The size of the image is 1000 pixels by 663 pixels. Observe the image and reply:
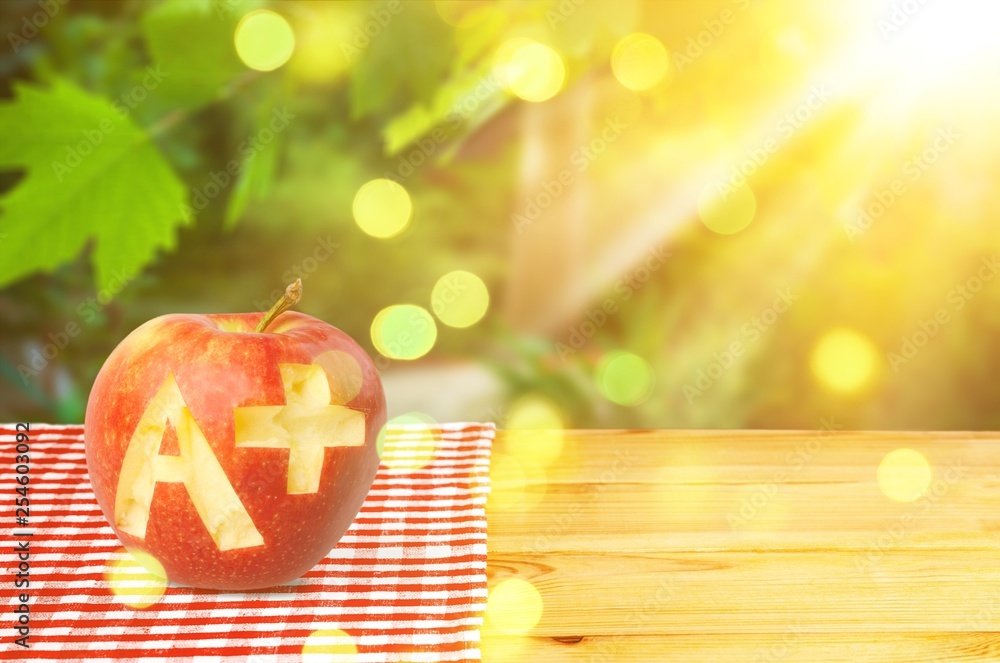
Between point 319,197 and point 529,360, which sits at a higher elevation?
point 319,197

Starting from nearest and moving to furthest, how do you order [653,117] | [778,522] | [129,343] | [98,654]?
[98,654], [129,343], [778,522], [653,117]

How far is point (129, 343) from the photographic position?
0.72m

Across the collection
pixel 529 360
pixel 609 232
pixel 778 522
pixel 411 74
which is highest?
pixel 609 232

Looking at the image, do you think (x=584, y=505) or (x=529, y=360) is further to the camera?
(x=529, y=360)

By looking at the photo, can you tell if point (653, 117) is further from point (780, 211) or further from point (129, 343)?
point (129, 343)

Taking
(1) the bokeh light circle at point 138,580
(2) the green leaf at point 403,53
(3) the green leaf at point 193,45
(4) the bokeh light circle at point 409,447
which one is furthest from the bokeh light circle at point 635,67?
(1) the bokeh light circle at point 138,580

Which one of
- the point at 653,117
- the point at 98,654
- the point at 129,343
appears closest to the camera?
the point at 98,654

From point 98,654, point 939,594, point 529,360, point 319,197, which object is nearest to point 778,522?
point 939,594

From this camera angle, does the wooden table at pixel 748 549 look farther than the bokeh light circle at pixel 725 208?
No

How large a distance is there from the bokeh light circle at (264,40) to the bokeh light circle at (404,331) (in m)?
0.45

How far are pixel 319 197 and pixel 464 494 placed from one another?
0.49 m

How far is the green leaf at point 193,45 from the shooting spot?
73cm

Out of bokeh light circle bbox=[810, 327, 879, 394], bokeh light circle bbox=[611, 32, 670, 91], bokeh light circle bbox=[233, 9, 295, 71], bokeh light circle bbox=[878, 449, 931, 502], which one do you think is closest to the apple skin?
bokeh light circle bbox=[233, 9, 295, 71]

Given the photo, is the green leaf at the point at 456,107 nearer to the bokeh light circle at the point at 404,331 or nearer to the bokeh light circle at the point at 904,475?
the bokeh light circle at the point at 404,331
